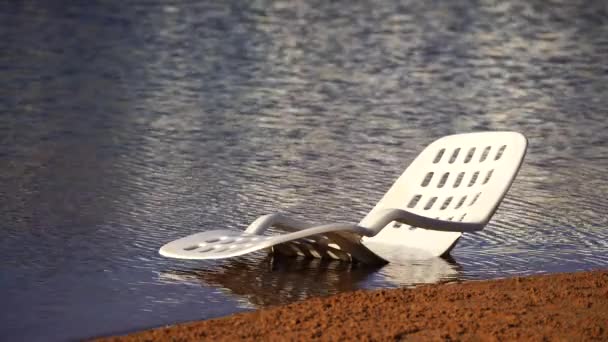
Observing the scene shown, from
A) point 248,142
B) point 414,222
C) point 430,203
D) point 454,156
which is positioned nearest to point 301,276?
point 414,222

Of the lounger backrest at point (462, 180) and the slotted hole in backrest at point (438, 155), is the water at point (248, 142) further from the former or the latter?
Result: the slotted hole in backrest at point (438, 155)

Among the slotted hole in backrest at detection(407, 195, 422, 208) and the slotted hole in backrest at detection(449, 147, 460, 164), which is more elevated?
the slotted hole in backrest at detection(449, 147, 460, 164)

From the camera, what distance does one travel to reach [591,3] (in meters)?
21.3

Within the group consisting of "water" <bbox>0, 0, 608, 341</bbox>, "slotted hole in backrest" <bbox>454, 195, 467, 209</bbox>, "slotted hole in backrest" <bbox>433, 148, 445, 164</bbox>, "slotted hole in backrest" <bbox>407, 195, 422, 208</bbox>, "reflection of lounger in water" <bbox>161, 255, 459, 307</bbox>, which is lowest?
"water" <bbox>0, 0, 608, 341</bbox>

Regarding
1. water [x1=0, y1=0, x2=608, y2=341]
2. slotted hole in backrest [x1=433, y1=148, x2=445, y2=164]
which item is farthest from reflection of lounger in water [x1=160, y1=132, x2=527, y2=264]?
water [x1=0, y1=0, x2=608, y2=341]

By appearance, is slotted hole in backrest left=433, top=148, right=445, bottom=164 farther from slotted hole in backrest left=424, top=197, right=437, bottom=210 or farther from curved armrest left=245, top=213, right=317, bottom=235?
curved armrest left=245, top=213, right=317, bottom=235

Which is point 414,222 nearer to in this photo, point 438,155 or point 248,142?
point 438,155

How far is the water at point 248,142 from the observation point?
629 centimetres

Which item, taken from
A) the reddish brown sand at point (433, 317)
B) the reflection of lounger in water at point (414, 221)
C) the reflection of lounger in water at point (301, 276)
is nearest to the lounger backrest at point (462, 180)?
the reflection of lounger in water at point (414, 221)

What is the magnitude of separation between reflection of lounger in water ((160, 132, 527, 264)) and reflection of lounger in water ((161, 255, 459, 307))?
0.29 feet

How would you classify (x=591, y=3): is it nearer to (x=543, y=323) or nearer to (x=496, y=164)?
(x=496, y=164)

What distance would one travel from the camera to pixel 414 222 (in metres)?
6.34

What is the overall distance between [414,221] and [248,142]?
11.9 ft

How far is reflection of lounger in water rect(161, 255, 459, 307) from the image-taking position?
6.05 m
